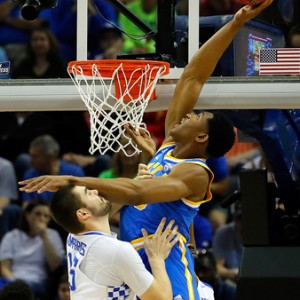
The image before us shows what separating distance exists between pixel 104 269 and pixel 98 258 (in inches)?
2.6

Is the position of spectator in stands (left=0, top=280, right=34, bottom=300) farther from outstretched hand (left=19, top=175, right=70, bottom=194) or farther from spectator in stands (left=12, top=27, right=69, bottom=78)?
spectator in stands (left=12, top=27, right=69, bottom=78)

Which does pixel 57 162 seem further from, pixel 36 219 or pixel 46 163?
pixel 36 219

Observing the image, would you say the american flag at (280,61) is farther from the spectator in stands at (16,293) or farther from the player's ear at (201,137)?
the spectator in stands at (16,293)

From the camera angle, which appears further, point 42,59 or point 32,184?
point 42,59

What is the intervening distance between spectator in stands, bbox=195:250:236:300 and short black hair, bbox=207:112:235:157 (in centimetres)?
240

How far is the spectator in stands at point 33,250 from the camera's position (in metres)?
8.86

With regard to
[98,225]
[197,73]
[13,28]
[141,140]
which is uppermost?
[13,28]

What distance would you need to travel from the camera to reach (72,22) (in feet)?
29.2

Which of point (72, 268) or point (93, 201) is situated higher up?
point (93, 201)

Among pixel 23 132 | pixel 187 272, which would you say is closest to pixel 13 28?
pixel 23 132

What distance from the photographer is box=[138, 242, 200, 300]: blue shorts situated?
5.89 meters

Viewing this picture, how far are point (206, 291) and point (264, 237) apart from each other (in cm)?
69

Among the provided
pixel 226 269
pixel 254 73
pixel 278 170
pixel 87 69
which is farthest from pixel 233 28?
pixel 226 269

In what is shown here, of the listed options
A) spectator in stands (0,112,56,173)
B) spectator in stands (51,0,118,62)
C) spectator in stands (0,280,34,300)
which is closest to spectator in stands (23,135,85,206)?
spectator in stands (0,112,56,173)
